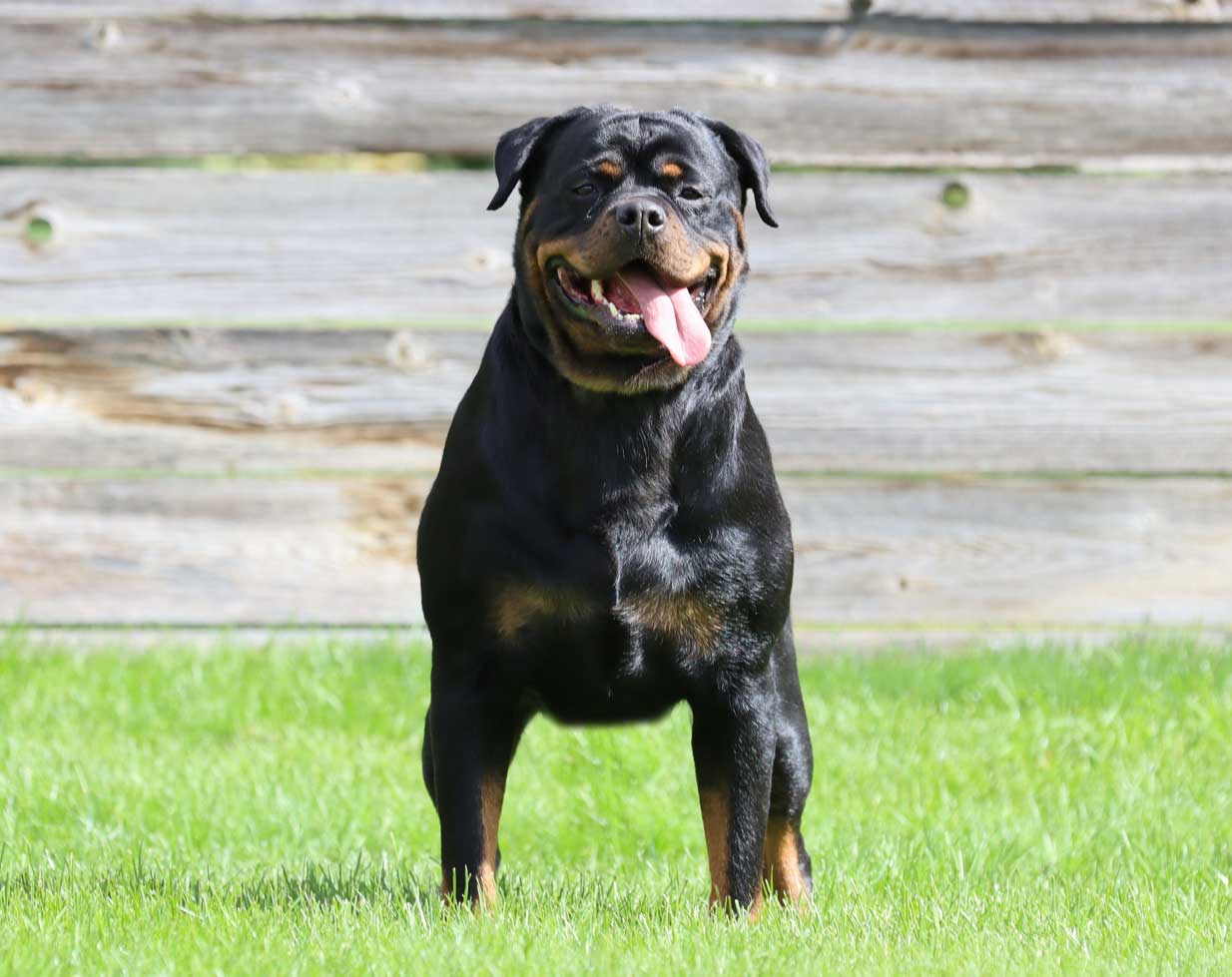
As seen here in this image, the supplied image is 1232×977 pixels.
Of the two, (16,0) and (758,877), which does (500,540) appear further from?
(16,0)

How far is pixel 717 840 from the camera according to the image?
2928mm

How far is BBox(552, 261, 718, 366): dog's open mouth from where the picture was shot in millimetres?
2875

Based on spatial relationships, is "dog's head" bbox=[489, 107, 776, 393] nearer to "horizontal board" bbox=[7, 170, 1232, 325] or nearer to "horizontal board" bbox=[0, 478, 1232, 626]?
"horizontal board" bbox=[7, 170, 1232, 325]

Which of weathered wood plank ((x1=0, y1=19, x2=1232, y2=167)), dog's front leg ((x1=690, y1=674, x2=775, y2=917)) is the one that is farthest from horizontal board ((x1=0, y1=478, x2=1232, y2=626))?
dog's front leg ((x1=690, y1=674, x2=775, y2=917))

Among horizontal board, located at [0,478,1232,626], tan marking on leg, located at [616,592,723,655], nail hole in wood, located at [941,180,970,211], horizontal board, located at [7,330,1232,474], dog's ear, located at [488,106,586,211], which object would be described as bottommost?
horizontal board, located at [0,478,1232,626]

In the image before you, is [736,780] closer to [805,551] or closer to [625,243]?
[625,243]

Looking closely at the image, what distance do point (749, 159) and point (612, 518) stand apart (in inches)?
29.6

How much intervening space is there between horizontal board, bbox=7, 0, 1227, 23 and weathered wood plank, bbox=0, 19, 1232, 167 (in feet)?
0.11

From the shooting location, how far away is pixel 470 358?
17.1 feet

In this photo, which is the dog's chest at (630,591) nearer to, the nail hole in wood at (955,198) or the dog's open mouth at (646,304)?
the dog's open mouth at (646,304)

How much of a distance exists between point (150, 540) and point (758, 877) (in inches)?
113

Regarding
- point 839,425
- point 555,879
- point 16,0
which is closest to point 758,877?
point 555,879

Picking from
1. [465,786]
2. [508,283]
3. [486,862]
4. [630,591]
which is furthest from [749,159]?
[508,283]

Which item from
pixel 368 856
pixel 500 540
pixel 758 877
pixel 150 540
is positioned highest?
pixel 500 540
